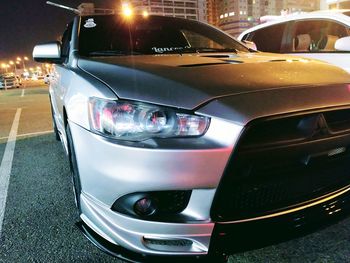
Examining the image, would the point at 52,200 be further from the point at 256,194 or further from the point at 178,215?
the point at 256,194

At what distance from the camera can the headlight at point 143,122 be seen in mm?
1636

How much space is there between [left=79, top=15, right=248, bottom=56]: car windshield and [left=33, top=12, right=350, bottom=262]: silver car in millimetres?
1048

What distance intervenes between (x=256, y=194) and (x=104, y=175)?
72 centimetres

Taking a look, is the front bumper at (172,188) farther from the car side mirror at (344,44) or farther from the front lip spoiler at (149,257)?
the car side mirror at (344,44)

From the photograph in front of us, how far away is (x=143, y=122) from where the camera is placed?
1687 mm

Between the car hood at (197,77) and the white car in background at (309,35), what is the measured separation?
2.55m

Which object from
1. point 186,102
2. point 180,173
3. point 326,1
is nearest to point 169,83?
point 186,102

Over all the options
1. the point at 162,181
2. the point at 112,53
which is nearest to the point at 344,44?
the point at 112,53

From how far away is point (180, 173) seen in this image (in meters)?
1.55

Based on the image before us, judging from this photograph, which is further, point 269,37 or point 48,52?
point 269,37

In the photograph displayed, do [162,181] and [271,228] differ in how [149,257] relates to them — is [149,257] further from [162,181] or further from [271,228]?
[271,228]

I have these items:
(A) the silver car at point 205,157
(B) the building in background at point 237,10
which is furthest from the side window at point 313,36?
(B) the building in background at point 237,10

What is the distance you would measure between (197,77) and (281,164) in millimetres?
609

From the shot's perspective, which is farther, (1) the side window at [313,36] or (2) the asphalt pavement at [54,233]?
(1) the side window at [313,36]
